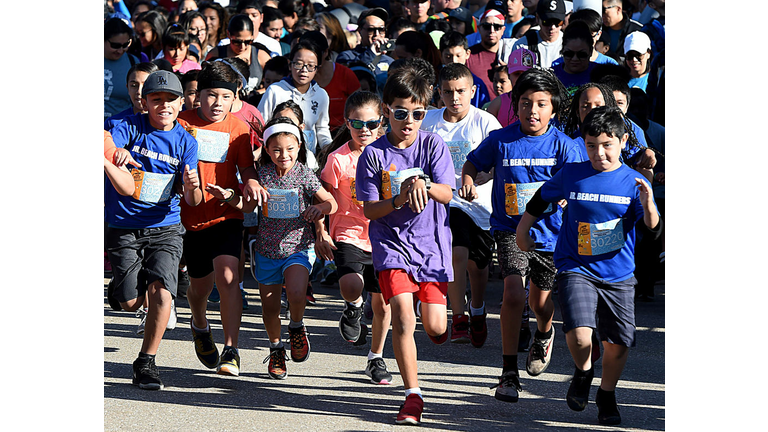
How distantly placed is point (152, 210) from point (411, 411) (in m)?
2.06

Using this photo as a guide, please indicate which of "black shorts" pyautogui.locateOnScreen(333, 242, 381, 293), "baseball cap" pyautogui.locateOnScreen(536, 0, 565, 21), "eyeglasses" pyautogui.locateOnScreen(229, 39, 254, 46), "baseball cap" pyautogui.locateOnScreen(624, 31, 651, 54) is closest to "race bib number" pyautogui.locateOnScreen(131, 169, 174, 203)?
"black shorts" pyautogui.locateOnScreen(333, 242, 381, 293)

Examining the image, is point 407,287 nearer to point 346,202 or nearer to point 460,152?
point 346,202

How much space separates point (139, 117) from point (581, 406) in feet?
10.2

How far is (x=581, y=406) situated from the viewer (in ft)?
16.4

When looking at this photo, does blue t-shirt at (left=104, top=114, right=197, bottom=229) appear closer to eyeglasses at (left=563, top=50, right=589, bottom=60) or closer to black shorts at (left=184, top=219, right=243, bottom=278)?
black shorts at (left=184, top=219, right=243, bottom=278)

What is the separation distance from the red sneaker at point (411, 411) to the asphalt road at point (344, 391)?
6 cm

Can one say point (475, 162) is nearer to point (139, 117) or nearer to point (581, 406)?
point (581, 406)

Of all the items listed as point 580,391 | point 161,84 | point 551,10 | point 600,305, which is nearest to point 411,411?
point 580,391

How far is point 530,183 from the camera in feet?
19.0

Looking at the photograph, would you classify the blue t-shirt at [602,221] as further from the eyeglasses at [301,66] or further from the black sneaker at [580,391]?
the eyeglasses at [301,66]

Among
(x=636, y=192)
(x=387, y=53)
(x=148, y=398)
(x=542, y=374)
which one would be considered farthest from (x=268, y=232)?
(x=387, y=53)

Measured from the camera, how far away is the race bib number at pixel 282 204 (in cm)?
609

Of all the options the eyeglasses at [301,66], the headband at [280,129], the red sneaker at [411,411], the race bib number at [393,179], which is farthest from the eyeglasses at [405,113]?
the eyeglasses at [301,66]

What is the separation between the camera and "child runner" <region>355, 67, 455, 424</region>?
5.14 m
